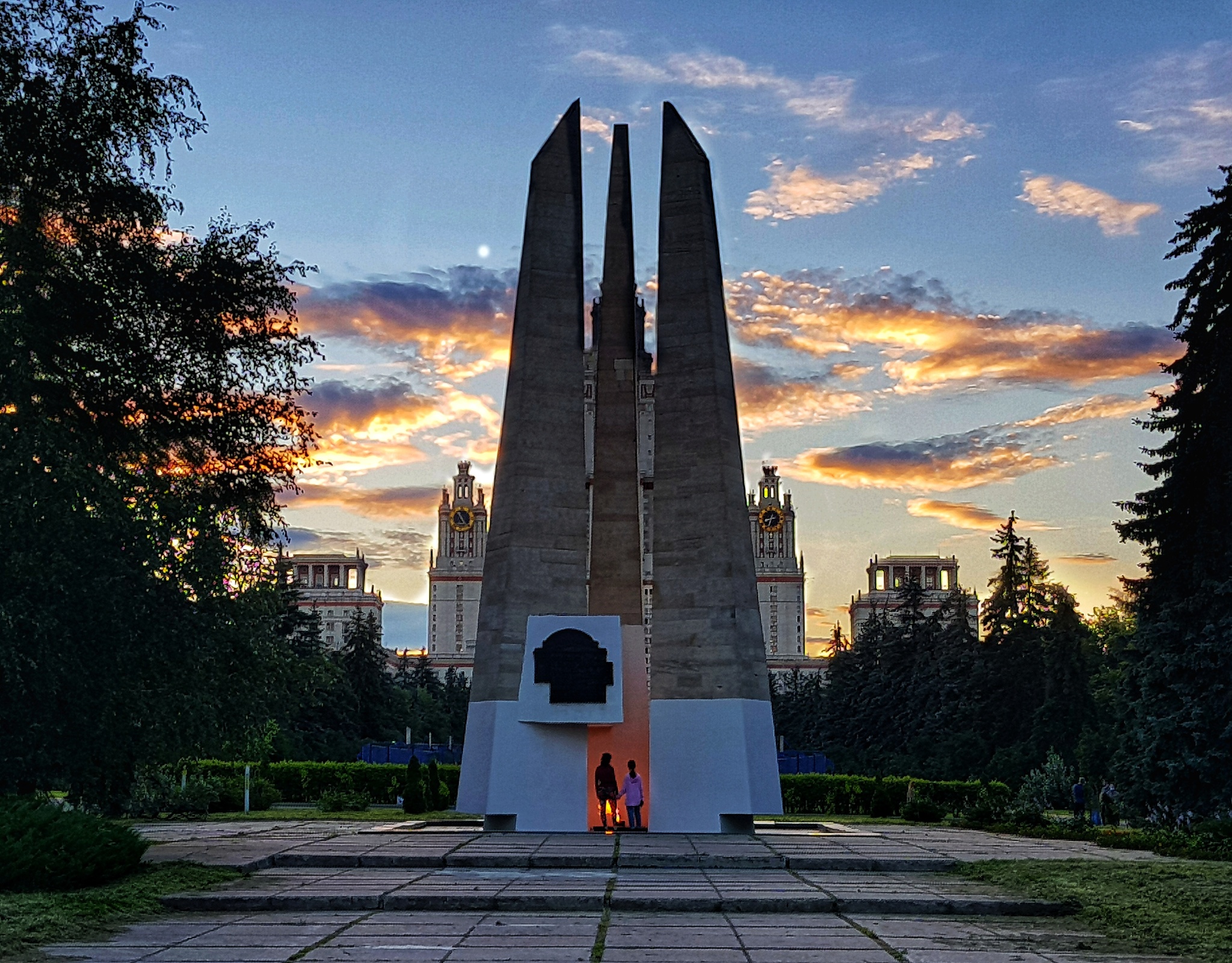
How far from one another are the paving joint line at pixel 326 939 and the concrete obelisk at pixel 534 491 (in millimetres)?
9635

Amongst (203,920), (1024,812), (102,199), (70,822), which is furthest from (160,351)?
(1024,812)

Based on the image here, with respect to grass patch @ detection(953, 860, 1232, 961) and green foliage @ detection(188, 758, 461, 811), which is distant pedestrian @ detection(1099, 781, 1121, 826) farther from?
grass patch @ detection(953, 860, 1232, 961)

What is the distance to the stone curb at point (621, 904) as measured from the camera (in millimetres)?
12719

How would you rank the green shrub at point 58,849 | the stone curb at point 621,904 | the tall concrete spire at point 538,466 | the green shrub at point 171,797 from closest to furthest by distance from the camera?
the green shrub at point 58,849 < the stone curb at point 621,904 < the tall concrete spire at point 538,466 < the green shrub at point 171,797

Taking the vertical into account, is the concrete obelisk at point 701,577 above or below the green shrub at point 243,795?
above

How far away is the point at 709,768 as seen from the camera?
71.1 feet

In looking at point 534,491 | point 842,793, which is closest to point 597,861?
point 534,491

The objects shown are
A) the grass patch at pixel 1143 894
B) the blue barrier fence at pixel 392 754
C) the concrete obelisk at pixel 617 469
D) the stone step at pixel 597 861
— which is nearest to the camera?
the grass patch at pixel 1143 894

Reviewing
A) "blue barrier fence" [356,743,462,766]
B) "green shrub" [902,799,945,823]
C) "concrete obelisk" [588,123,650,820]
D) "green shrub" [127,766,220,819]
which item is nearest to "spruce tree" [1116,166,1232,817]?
"green shrub" [902,799,945,823]

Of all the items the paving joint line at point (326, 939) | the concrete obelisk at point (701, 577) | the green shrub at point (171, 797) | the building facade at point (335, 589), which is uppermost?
the building facade at point (335, 589)

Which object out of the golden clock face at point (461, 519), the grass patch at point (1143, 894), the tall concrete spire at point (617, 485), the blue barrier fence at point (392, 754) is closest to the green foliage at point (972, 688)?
the blue barrier fence at point (392, 754)

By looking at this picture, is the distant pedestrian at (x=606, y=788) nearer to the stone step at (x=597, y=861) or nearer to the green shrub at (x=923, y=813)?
the stone step at (x=597, y=861)

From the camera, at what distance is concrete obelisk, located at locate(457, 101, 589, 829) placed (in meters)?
23.2

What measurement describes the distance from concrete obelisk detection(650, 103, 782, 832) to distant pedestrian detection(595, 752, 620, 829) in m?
0.74
